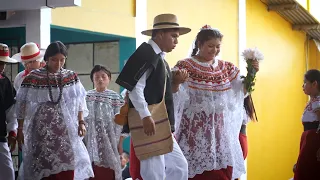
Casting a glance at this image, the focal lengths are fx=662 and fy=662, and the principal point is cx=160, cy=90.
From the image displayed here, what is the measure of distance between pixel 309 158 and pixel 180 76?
3.22m

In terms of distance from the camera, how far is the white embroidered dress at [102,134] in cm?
859

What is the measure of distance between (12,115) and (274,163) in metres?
9.68

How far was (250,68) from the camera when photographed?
6.96 meters

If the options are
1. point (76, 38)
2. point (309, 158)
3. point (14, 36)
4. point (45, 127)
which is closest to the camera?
point (45, 127)

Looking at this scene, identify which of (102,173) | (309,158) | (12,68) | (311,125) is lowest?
(102,173)

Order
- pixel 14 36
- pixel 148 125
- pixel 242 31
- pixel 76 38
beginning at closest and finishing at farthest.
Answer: pixel 148 125
pixel 14 36
pixel 76 38
pixel 242 31

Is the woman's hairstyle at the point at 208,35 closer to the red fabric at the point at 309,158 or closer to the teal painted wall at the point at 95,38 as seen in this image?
the red fabric at the point at 309,158

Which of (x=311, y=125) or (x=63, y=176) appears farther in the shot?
(x=311, y=125)

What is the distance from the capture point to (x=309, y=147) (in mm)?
8719

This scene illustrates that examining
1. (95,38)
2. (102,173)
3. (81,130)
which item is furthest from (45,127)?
(95,38)

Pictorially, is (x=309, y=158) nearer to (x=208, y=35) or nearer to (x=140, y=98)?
(x=208, y=35)

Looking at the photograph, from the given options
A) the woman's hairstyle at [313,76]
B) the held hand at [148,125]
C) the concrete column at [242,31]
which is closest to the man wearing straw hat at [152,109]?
the held hand at [148,125]

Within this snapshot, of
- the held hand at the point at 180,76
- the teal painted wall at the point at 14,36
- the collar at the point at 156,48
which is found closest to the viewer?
the collar at the point at 156,48

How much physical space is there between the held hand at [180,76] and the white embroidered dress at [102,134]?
8.24 feet
